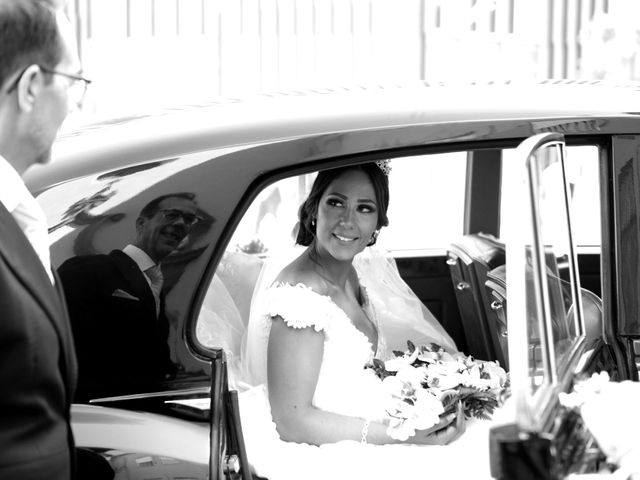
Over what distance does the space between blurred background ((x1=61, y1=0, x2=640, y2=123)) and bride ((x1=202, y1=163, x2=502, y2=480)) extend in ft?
30.4

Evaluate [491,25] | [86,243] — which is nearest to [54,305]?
[86,243]

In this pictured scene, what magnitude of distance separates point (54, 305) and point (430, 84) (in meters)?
1.45

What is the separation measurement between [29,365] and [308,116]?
1.06 m

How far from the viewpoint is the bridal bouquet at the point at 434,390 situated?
8.64 ft

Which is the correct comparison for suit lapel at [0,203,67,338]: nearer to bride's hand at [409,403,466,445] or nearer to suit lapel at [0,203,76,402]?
suit lapel at [0,203,76,402]

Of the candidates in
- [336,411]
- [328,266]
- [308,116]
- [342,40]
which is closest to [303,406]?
[336,411]

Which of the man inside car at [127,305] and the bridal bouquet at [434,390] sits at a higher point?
the man inside car at [127,305]

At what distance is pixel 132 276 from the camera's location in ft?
6.94

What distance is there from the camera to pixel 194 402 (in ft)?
6.88

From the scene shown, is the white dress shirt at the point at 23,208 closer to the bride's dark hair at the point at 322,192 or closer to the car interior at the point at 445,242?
the car interior at the point at 445,242

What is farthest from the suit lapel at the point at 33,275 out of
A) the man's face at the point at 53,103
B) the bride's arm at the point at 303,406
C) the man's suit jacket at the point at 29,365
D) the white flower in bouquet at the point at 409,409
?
the white flower in bouquet at the point at 409,409

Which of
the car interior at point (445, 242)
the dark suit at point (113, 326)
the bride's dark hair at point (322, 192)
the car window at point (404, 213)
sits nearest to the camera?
the dark suit at point (113, 326)

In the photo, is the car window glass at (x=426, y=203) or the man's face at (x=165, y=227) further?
the car window glass at (x=426, y=203)

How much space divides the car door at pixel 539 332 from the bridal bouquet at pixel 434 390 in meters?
0.58
